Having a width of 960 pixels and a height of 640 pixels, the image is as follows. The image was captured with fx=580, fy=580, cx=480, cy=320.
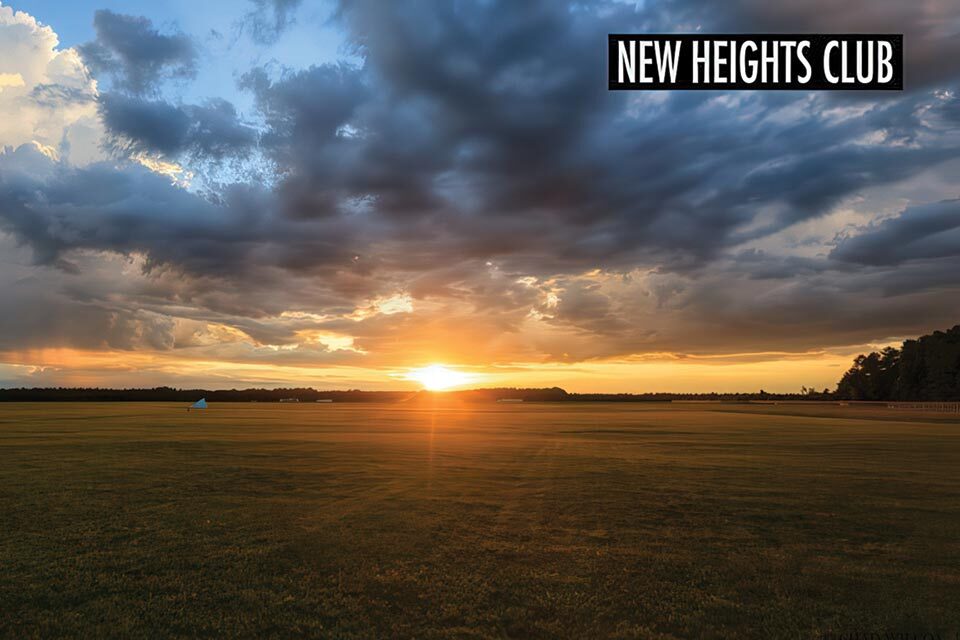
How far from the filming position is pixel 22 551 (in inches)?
417

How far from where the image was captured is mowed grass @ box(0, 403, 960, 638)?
769 cm

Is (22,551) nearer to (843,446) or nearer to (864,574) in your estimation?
(864,574)

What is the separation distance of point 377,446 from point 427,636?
2366 cm

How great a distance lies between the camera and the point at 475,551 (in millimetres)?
10648

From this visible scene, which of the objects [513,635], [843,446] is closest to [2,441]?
[513,635]

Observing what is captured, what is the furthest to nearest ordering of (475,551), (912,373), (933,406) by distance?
(912,373), (933,406), (475,551)

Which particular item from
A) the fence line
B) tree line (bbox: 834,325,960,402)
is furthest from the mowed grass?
tree line (bbox: 834,325,960,402)

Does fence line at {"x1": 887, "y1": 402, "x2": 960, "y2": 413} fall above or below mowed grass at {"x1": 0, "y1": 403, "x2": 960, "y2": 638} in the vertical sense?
below

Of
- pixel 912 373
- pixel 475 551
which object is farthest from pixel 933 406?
pixel 475 551

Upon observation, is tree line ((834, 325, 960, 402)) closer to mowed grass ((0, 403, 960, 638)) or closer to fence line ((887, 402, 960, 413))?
Result: fence line ((887, 402, 960, 413))

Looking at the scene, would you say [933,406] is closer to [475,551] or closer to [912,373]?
[912,373]

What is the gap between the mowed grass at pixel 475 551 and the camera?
7.69 metres

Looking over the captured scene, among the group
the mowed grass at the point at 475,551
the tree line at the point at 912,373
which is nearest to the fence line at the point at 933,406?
the tree line at the point at 912,373

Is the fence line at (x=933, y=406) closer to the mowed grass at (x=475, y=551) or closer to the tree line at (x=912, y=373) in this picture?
the tree line at (x=912, y=373)
